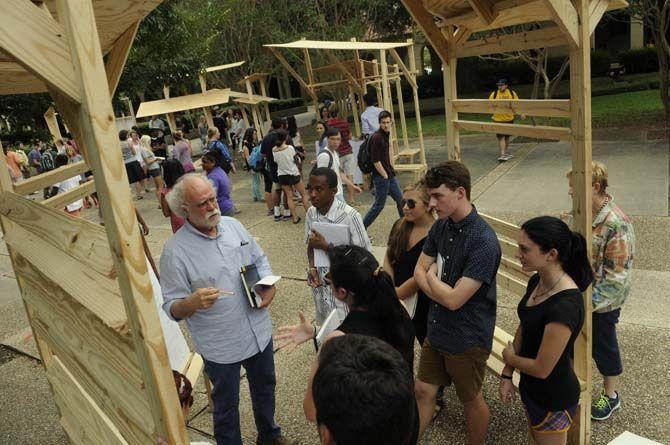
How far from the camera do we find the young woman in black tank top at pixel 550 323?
230cm

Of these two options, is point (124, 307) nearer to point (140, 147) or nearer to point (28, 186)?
point (28, 186)

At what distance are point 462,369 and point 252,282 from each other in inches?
50.3

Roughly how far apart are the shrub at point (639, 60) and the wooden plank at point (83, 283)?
29.2 meters

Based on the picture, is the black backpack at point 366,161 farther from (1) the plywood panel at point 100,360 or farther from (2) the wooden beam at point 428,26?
(1) the plywood panel at point 100,360

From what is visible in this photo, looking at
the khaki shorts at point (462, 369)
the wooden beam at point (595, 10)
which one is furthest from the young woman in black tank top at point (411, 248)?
the wooden beam at point (595, 10)

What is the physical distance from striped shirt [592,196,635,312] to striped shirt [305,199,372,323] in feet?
4.77

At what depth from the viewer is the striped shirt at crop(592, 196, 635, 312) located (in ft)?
9.75

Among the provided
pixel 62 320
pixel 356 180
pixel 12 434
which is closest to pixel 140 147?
pixel 356 180

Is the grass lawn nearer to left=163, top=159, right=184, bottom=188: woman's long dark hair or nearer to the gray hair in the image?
left=163, top=159, right=184, bottom=188: woman's long dark hair

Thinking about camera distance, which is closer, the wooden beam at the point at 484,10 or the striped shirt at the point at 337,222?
the wooden beam at the point at 484,10

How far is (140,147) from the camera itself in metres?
12.2

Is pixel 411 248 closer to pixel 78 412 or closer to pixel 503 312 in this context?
pixel 503 312

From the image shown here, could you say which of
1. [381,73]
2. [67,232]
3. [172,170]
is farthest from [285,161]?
[67,232]

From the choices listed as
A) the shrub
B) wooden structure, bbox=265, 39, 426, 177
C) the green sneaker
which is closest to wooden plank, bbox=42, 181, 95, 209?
the green sneaker
